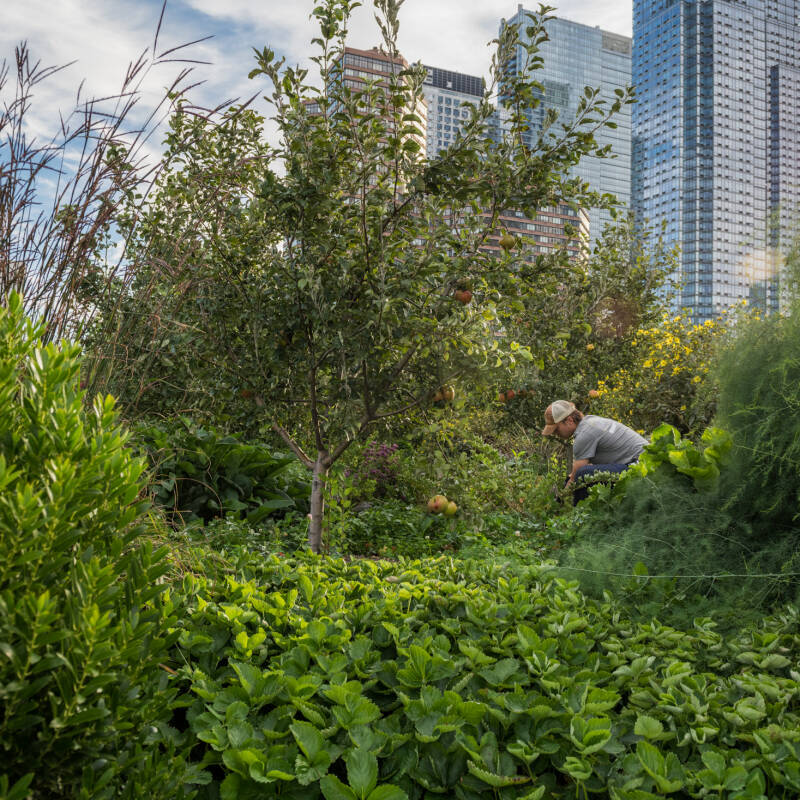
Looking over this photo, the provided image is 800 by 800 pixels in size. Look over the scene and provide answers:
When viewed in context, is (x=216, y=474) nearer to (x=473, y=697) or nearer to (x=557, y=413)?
(x=557, y=413)

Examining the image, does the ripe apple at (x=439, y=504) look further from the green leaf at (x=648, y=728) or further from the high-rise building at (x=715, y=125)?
the high-rise building at (x=715, y=125)

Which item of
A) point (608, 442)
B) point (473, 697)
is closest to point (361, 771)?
point (473, 697)

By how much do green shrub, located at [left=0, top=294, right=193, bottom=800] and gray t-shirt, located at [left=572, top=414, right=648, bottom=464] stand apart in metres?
4.52

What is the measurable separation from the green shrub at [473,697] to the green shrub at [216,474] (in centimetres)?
210

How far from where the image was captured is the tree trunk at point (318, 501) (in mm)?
3695

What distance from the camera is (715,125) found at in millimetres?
90812

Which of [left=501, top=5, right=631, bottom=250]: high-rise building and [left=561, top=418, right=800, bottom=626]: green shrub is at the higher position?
[left=501, top=5, right=631, bottom=250]: high-rise building

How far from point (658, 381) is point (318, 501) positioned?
783 cm

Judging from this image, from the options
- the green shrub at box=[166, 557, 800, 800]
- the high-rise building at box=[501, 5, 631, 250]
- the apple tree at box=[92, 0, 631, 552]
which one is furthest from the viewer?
the high-rise building at box=[501, 5, 631, 250]

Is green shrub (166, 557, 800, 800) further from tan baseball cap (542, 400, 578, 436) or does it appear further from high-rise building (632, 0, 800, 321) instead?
high-rise building (632, 0, 800, 321)

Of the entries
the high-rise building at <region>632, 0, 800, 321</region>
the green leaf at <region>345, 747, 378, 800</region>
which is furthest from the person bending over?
the high-rise building at <region>632, 0, 800, 321</region>

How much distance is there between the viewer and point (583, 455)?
5402mm

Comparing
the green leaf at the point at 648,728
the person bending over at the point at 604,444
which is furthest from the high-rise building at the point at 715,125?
the green leaf at the point at 648,728

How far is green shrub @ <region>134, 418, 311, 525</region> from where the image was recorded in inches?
165
